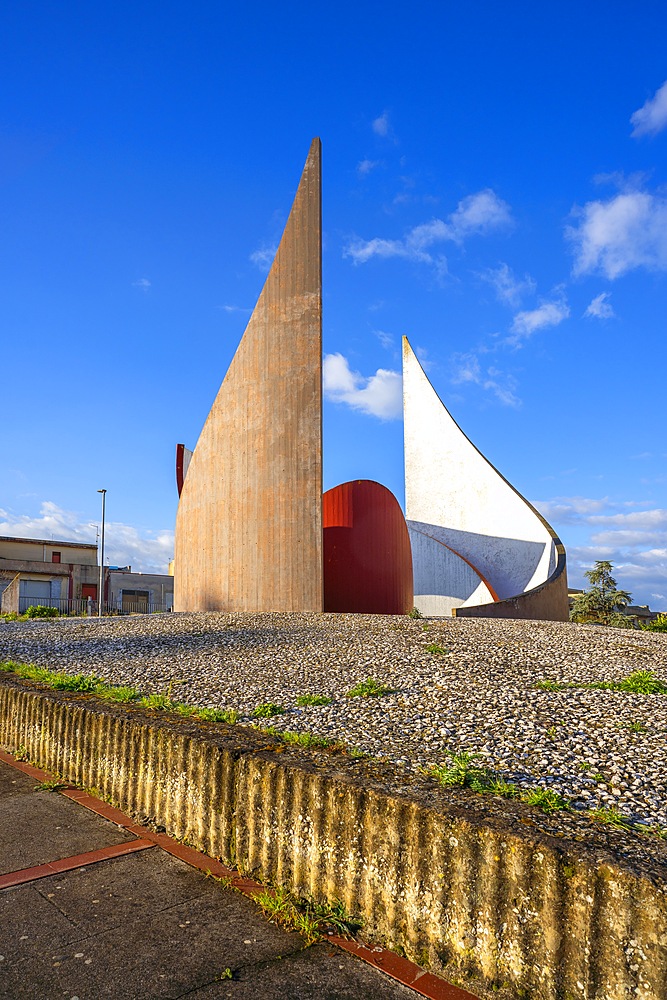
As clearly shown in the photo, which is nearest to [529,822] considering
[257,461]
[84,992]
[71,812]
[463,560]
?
[84,992]

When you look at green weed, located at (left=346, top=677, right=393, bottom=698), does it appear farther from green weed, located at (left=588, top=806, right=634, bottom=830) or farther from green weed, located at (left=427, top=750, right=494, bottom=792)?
green weed, located at (left=588, top=806, right=634, bottom=830)

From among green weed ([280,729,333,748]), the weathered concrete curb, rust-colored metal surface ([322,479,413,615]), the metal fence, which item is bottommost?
the metal fence

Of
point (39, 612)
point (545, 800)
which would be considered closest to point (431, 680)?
point (545, 800)

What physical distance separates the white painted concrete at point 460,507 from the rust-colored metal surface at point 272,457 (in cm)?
1150

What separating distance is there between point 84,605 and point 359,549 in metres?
24.5

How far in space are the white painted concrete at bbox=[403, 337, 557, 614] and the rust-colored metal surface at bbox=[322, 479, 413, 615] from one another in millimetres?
8420

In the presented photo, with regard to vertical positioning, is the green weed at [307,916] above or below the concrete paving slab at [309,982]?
above

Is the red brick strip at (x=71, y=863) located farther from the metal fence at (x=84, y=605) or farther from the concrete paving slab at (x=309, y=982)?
the metal fence at (x=84, y=605)

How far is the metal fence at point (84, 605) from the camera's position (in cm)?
3235

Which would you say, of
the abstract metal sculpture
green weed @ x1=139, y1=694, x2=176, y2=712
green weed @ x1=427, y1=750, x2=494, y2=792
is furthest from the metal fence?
green weed @ x1=427, y1=750, x2=494, y2=792

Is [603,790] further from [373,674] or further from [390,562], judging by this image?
[390,562]

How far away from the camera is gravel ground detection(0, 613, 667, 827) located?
125 inches

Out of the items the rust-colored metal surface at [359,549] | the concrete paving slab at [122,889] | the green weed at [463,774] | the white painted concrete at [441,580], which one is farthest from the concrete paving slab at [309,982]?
the white painted concrete at [441,580]

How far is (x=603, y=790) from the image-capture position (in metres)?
2.75
